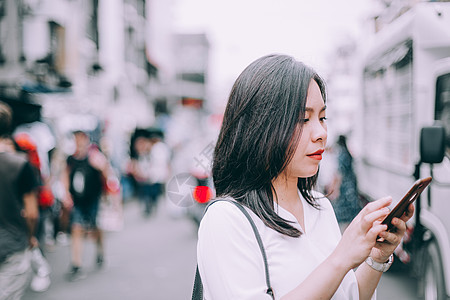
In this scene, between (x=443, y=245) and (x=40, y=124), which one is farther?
(x=40, y=124)

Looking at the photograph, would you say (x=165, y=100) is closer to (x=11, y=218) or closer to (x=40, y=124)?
(x=40, y=124)

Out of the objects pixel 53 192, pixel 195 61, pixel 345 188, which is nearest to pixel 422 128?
pixel 345 188

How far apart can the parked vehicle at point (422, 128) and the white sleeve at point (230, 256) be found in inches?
94.8

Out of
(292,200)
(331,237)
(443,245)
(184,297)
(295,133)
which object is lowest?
(184,297)

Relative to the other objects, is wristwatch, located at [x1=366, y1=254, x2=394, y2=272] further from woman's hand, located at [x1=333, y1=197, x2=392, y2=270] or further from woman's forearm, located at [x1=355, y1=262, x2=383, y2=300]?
woman's hand, located at [x1=333, y1=197, x2=392, y2=270]

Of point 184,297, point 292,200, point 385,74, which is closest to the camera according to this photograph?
point 292,200

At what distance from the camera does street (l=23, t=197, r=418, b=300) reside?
218 inches

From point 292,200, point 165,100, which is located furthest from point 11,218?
point 165,100

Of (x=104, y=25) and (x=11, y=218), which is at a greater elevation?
(x=104, y=25)

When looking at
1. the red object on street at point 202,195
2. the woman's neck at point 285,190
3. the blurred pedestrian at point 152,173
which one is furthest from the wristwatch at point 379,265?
the blurred pedestrian at point 152,173

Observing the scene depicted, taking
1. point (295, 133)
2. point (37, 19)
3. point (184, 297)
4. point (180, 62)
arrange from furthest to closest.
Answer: point (180, 62) → point (37, 19) → point (184, 297) → point (295, 133)

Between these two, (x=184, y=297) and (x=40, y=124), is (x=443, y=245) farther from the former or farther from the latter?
(x=40, y=124)

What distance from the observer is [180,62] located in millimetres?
60125

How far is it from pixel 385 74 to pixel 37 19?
32.9 ft
